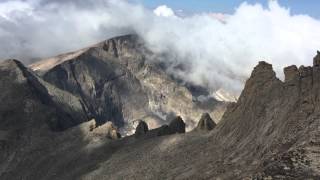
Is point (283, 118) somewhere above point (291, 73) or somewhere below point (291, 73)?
below

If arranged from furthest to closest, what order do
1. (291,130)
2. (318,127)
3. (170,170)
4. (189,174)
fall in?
(170,170) → (189,174) → (291,130) → (318,127)

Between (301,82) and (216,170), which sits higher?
(301,82)

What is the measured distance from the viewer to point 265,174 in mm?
87562

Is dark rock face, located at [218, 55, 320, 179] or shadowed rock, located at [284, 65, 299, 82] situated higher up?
Answer: shadowed rock, located at [284, 65, 299, 82]

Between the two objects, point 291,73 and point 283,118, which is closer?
point 283,118

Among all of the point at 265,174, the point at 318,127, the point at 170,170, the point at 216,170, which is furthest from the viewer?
the point at 170,170

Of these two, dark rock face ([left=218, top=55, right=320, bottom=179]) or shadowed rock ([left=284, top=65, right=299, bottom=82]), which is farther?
shadowed rock ([left=284, top=65, right=299, bottom=82])

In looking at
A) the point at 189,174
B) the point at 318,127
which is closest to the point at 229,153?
the point at 189,174

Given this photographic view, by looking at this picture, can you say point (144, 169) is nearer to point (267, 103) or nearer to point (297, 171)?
point (267, 103)

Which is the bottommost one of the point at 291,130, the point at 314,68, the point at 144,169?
the point at 144,169

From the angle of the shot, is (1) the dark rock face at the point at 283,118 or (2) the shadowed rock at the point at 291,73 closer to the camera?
(1) the dark rock face at the point at 283,118

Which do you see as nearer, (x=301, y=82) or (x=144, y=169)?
(x=301, y=82)

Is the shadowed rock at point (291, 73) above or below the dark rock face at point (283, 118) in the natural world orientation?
above

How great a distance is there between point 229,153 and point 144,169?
32.2 meters
